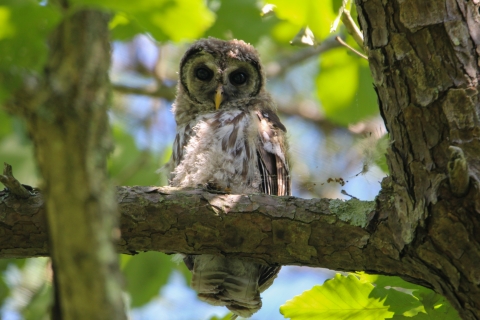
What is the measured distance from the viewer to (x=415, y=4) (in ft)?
7.02

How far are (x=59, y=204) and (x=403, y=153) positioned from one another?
1.55m

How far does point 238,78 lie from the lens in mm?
4625

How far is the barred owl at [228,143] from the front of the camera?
11.4 ft

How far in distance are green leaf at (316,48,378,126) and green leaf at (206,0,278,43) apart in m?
0.93

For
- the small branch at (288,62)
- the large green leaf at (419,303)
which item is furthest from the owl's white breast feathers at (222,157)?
the small branch at (288,62)

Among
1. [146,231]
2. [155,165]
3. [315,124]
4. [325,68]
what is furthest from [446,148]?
[315,124]

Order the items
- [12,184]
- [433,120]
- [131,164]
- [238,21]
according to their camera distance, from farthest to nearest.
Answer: [131,164] → [238,21] → [12,184] → [433,120]

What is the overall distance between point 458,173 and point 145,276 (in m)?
2.87

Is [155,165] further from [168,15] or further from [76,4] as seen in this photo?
[76,4]

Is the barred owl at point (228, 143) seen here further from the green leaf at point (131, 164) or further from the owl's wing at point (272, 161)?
the green leaf at point (131, 164)

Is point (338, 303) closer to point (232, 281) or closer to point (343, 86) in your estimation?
point (232, 281)

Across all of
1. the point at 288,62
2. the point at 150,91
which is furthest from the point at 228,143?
the point at 288,62

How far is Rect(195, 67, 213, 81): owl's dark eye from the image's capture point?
4.67 metres

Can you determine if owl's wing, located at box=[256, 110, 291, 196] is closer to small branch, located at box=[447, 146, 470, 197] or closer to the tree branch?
the tree branch
